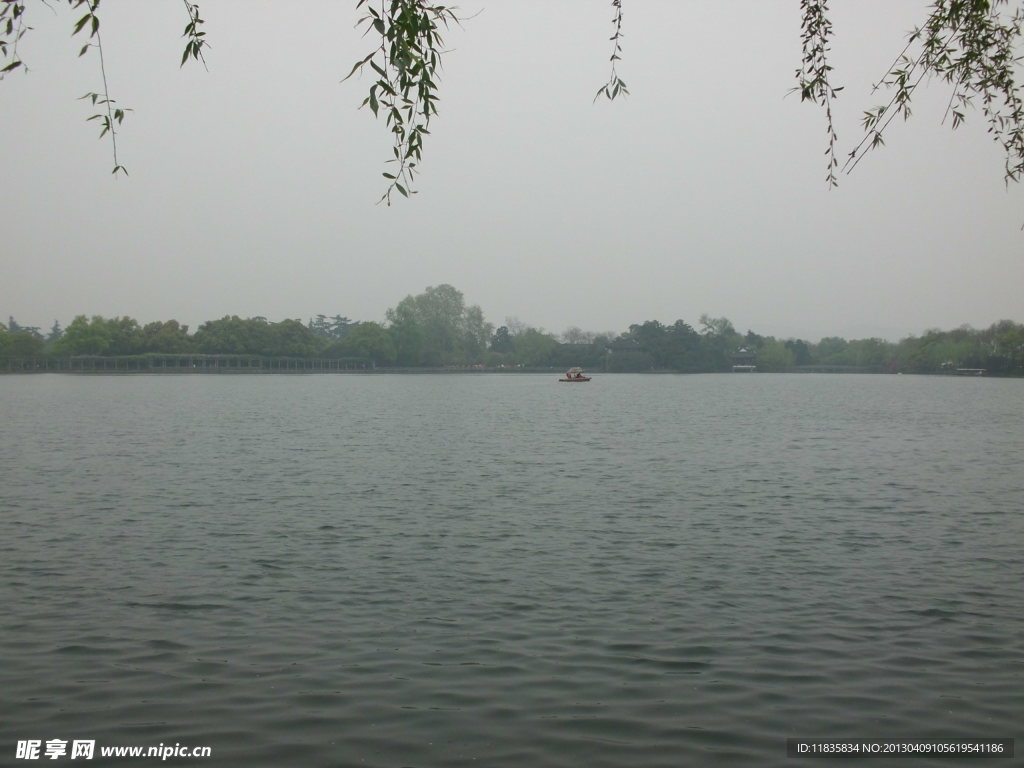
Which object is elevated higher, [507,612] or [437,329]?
[437,329]

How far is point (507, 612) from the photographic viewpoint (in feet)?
33.6

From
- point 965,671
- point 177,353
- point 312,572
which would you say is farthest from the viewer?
point 177,353

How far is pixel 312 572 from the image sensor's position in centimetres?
1215

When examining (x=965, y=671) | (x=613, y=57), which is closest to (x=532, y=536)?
(x=965, y=671)

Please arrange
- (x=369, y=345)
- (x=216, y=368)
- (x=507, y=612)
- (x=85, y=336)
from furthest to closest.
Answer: (x=369, y=345) → (x=216, y=368) → (x=85, y=336) → (x=507, y=612)

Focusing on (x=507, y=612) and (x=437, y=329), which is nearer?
(x=507, y=612)

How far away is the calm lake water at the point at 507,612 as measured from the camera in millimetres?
7094

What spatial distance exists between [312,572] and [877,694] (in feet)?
24.9

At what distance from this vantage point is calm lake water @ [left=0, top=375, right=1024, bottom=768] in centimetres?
709

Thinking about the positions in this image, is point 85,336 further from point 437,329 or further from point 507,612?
point 507,612

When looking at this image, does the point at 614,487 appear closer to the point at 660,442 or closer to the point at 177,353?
the point at 660,442

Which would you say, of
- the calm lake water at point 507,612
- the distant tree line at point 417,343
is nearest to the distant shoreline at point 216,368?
the distant tree line at point 417,343

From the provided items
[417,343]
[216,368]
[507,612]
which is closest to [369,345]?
[417,343]

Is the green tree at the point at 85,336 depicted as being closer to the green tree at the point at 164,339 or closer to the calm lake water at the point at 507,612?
the green tree at the point at 164,339
